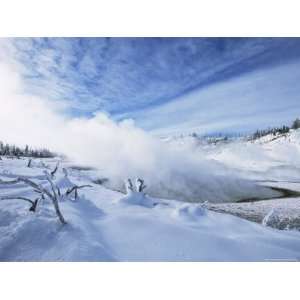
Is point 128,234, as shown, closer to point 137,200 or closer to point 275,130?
point 137,200

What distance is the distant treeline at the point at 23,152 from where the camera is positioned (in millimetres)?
3041

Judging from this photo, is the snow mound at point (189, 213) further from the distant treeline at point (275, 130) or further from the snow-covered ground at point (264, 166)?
the distant treeline at point (275, 130)

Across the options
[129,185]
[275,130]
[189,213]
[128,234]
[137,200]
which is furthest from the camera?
[129,185]

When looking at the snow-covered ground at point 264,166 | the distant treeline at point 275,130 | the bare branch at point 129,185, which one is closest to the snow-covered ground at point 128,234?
the bare branch at point 129,185

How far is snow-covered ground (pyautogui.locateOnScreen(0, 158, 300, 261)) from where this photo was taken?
81.9 inches

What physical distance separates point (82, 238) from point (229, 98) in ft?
8.83

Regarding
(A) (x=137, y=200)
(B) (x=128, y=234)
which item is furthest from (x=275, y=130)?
(B) (x=128, y=234)

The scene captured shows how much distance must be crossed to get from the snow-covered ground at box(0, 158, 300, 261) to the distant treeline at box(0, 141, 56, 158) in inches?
14.6

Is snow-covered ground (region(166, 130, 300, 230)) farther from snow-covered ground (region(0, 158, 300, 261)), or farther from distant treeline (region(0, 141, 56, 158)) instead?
distant treeline (region(0, 141, 56, 158))

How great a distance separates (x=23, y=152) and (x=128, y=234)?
6.99 ft

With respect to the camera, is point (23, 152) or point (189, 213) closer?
point (189, 213)

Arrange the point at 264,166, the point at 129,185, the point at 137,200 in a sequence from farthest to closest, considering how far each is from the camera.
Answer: the point at 264,166, the point at 129,185, the point at 137,200

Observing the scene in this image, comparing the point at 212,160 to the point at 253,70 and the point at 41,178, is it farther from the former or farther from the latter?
the point at 41,178

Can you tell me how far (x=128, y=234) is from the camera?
2400 millimetres
